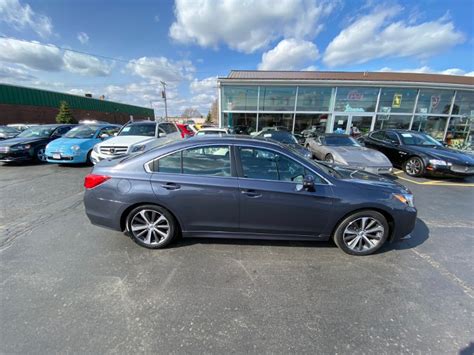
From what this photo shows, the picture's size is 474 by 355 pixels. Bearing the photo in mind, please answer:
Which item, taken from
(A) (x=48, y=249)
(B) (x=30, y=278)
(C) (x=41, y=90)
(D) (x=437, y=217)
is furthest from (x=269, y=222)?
(C) (x=41, y=90)

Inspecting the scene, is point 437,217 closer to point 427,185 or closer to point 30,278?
point 427,185

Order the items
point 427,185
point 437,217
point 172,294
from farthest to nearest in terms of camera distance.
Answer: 1. point 427,185
2. point 437,217
3. point 172,294

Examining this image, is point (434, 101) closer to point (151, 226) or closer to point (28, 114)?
point (151, 226)

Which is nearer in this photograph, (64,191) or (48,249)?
(48,249)

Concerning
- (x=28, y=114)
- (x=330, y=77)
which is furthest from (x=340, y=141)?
(x=28, y=114)

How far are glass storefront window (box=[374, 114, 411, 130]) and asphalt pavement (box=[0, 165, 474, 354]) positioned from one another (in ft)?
50.1

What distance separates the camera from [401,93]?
1539cm

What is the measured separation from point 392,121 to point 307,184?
712 inches

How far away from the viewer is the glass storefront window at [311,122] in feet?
52.0

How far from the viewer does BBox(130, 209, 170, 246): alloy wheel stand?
9.33 ft

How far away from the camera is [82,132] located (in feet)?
27.4

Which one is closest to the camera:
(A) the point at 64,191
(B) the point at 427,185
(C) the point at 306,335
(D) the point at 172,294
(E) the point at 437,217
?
(C) the point at 306,335

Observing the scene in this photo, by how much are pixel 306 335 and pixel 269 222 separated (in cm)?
123

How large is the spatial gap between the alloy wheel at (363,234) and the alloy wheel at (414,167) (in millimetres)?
5602
